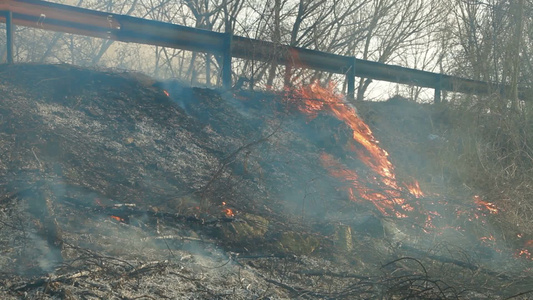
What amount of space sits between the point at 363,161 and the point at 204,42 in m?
4.18

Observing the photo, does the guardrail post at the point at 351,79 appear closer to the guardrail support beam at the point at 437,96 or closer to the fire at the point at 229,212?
the guardrail support beam at the point at 437,96

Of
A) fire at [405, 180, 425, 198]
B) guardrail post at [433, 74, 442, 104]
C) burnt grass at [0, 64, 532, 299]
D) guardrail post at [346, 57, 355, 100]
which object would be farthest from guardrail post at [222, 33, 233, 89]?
guardrail post at [433, 74, 442, 104]

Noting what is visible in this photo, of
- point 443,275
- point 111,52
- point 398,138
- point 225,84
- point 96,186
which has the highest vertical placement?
point 111,52

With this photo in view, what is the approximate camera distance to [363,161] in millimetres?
11328

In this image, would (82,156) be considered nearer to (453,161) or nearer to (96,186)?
(96,186)

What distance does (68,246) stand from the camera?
5.59 metres

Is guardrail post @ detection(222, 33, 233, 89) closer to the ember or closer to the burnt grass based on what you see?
the burnt grass

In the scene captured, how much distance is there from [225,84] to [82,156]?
14.8ft

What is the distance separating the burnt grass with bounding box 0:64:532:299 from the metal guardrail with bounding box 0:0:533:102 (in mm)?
810

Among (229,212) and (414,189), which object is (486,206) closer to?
(414,189)

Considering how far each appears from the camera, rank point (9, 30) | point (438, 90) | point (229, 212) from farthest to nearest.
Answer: point (438, 90), point (9, 30), point (229, 212)

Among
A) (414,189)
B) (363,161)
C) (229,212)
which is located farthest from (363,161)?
(229,212)

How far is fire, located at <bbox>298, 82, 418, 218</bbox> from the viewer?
9.88 meters

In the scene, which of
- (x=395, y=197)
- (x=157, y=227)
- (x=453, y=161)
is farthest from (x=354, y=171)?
(x=157, y=227)
